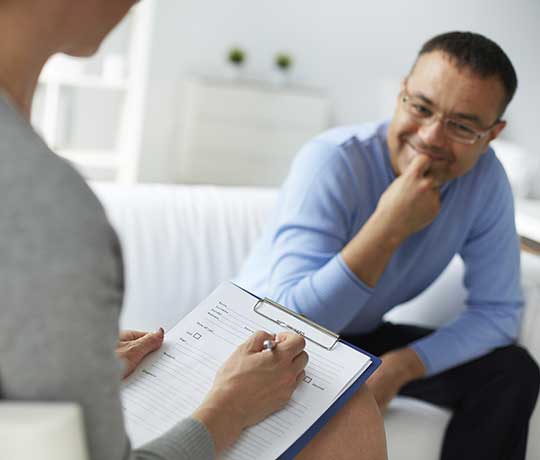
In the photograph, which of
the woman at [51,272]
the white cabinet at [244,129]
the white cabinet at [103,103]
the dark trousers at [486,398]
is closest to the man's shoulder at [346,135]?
the dark trousers at [486,398]

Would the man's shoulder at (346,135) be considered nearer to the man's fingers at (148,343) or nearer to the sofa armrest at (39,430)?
the man's fingers at (148,343)

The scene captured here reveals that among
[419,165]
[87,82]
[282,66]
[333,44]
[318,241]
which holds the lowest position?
[87,82]

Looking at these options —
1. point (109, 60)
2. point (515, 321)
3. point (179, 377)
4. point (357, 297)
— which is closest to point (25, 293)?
point (179, 377)

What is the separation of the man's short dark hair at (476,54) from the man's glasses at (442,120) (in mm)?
98

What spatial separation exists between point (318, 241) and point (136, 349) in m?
0.62

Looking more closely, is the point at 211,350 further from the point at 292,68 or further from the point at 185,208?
the point at 292,68

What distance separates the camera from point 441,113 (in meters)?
1.71

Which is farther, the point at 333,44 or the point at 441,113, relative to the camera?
the point at 333,44

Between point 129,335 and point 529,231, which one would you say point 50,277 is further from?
point 529,231

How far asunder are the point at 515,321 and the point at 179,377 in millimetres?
1066

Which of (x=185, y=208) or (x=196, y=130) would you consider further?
(x=196, y=130)

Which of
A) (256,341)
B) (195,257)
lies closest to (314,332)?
(256,341)

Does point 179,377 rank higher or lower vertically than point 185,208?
higher

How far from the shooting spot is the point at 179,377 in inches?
42.9
